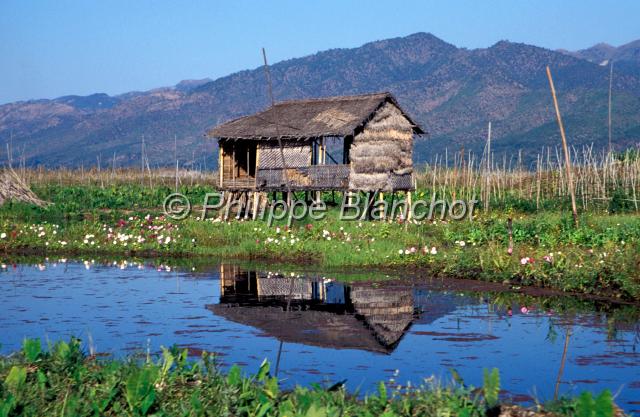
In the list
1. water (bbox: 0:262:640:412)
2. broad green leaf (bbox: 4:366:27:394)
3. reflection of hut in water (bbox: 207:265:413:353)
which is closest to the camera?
broad green leaf (bbox: 4:366:27:394)

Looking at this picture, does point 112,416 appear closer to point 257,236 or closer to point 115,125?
point 257,236

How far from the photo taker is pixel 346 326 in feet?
44.0

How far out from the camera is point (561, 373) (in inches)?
406

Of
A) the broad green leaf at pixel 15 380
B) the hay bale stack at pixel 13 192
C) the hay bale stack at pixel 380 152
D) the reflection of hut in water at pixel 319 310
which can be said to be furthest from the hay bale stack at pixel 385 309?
the hay bale stack at pixel 13 192

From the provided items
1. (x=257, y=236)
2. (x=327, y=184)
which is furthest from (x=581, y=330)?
(x=327, y=184)

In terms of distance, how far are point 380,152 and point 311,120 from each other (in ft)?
8.50

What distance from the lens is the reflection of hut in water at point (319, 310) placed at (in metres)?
12.6

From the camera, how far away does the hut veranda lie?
30.1 m

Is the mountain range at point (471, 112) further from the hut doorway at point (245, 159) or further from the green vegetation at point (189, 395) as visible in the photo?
the green vegetation at point (189, 395)

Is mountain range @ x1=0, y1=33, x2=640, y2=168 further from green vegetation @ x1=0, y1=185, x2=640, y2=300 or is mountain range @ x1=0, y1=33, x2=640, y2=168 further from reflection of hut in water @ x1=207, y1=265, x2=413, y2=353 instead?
reflection of hut in water @ x1=207, y1=265, x2=413, y2=353

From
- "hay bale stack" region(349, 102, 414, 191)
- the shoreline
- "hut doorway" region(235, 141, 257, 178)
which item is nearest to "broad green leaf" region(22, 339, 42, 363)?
the shoreline

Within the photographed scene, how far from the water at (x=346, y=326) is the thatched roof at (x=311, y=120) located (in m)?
11.3

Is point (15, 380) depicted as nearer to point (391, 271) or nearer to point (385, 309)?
point (385, 309)

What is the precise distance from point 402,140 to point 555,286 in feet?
52.0
